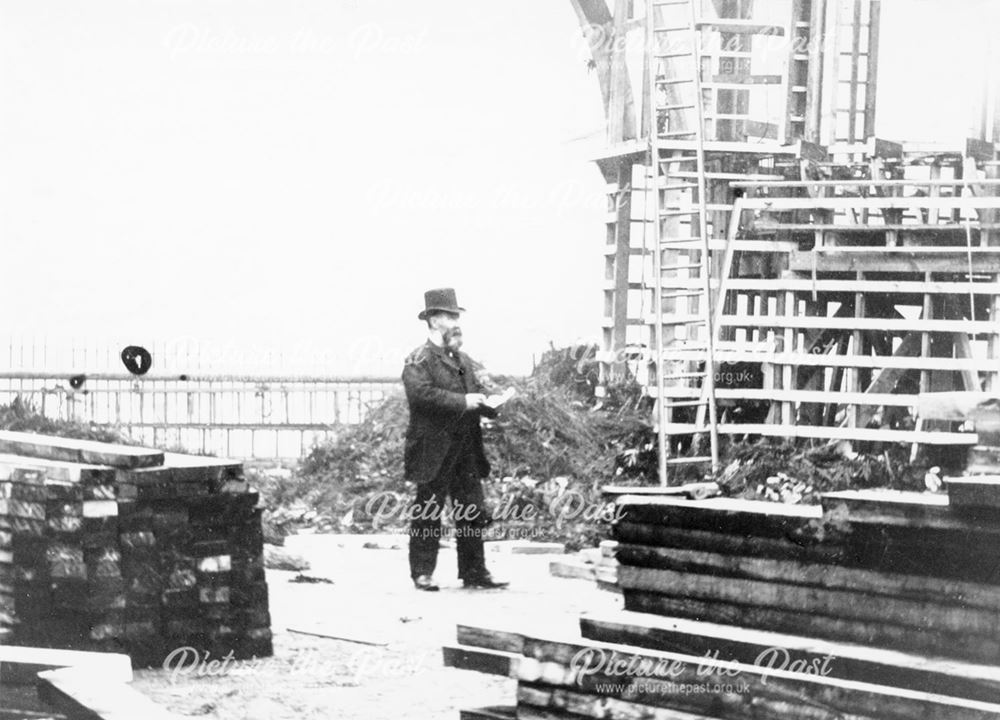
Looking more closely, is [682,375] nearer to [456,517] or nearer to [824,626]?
[456,517]

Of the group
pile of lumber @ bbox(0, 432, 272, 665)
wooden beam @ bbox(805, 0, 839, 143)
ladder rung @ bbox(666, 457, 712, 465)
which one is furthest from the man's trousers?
wooden beam @ bbox(805, 0, 839, 143)

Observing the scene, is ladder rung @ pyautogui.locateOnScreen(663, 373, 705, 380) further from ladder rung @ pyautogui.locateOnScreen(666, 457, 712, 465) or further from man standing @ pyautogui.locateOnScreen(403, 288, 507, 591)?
man standing @ pyautogui.locateOnScreen(403, 288, 507, 591)

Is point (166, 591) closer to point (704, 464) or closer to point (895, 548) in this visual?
point (895, 548)

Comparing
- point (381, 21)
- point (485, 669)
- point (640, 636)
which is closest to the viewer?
point (640, 636)

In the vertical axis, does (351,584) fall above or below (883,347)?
below

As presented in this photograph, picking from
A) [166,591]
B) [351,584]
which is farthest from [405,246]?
[166,591]

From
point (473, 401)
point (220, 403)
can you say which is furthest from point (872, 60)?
point (220, 403)

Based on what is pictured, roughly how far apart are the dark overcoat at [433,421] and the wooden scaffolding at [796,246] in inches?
127

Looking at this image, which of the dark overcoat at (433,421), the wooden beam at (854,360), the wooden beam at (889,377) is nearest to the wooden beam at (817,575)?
the dark overcoat at (433,421)

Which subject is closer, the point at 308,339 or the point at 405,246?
the point at 308,339

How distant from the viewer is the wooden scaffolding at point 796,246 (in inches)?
585

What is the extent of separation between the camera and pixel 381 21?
22.9m

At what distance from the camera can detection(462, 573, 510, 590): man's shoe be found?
11.6 metres

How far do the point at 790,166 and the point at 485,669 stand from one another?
968 centimetres
